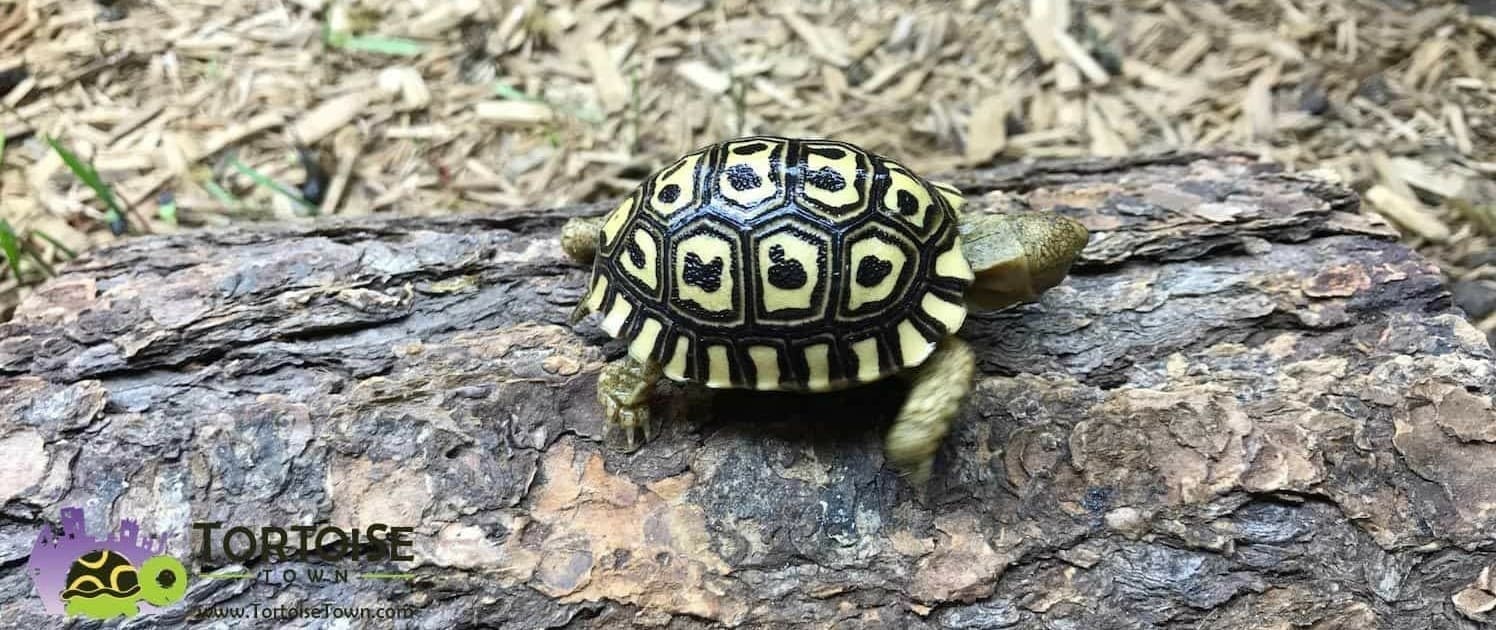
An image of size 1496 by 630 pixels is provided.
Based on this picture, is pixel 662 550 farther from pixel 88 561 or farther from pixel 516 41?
pixel 516 41

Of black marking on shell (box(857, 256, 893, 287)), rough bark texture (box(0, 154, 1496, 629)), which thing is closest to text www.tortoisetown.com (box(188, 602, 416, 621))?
rough bark texture (box(0, 154, 1496, 629))

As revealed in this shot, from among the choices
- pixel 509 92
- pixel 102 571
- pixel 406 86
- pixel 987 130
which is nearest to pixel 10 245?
pixel 406 86

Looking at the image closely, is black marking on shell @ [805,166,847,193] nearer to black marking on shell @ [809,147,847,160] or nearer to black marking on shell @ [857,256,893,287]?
black marking on shell @ [809,147,847,160]

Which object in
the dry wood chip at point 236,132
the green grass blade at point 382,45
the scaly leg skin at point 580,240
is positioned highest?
the green grass blade at point 382,45

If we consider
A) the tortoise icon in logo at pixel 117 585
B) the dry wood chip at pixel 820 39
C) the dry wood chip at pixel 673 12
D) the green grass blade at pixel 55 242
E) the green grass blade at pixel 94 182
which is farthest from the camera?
the dry wood chip at pixel 673 12

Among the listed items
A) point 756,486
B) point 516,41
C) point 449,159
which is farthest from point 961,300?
point 516,41

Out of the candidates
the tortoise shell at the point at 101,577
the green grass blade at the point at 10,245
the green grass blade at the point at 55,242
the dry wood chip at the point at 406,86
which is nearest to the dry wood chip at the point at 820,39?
the dry wood chip at the point at 406,86

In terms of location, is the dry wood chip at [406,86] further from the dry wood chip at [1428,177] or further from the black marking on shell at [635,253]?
the dry wood chip at [1428,177]
